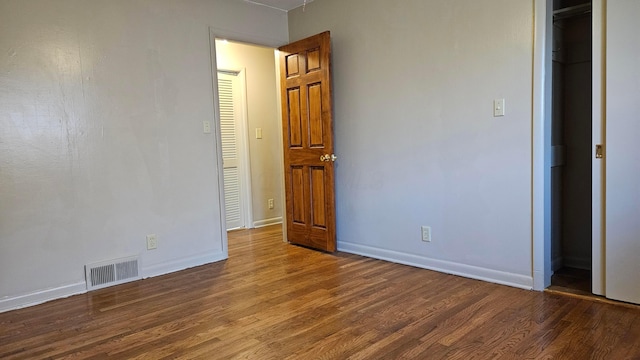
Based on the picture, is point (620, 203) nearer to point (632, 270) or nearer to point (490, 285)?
point (632, 270)

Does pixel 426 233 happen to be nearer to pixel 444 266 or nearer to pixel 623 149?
pixel 444 266

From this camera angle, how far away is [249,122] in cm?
569

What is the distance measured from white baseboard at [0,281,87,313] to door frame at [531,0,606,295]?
3.28 meters

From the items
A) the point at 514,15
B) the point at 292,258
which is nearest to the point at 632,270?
the point at 514,15

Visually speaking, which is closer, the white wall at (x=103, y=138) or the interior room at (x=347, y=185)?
the interior room at (x=347, y=185)

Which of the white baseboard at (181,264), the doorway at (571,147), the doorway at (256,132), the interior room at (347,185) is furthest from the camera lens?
the doorway at (256,132)

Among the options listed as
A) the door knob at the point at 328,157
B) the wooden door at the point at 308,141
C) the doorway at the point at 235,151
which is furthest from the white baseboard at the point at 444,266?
the doorway at the point at 235,151

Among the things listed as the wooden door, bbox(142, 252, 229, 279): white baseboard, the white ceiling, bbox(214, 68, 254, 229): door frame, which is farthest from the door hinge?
bbox(214, 68, 254, 229): door frame

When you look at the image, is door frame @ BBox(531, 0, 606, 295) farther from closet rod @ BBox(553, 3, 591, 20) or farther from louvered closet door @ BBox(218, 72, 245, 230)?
louvered closet door @ BBox(218, 72, 245, 230)

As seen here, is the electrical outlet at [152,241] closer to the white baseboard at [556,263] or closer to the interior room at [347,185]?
the interior room at [347,185]

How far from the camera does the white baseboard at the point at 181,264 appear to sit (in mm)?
3631

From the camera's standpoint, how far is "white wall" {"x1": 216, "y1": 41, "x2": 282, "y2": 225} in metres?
5.64

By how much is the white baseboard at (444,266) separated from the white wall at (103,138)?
4.30 feet

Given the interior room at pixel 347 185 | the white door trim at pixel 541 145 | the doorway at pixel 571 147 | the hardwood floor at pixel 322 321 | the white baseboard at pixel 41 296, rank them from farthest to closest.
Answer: the doorway at pixel 571 147, the white baseboard at pixel 41 296, the white door trim at pixel 541 145, the interior room at pixel 347 185, the hardwood floor at pixel 322 321
